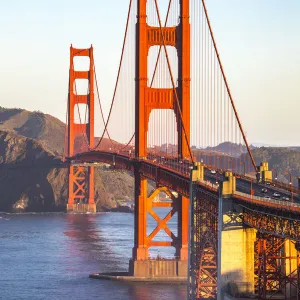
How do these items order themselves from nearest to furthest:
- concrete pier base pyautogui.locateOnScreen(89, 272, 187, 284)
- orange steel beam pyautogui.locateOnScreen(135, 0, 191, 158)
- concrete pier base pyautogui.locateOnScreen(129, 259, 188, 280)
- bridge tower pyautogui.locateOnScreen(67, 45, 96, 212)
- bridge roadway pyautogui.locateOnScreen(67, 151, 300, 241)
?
bridge roadway pyautogui.locateOnScreen(67, 151, 300, 241) < concrete pier base pyautogui.locateOnScreen(89, 272, 187, 284) < concrete pier base pyautogui.locateOnScreen(129, 259, 188, 280) < orange steel beam pyautogui.locateOnScreen(135, 0, 191, 158) < bridge tower pyautogui.locateOnScreen(67, 45, 96, 212)

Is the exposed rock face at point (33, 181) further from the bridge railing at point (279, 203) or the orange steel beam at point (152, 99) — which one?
the bridge railing at point (279, 203)

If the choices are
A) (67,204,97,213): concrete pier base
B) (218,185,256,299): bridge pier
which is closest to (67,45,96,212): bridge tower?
(67,204,97,213): concrete pier base

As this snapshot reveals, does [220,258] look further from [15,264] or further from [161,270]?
[15,264]

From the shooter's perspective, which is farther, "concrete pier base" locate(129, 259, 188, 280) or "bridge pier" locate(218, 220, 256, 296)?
"concrete pier base" locate(129, 259, 188, 280)

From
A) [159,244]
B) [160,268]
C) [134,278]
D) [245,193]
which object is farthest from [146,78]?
[245,193]

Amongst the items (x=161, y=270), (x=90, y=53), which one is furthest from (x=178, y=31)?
(x=90, y=53)

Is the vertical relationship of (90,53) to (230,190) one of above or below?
above

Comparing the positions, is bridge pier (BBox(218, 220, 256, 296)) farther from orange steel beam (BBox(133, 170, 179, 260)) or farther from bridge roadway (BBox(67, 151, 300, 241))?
orange steel beam (BBox(133, 170, 179, 260))
